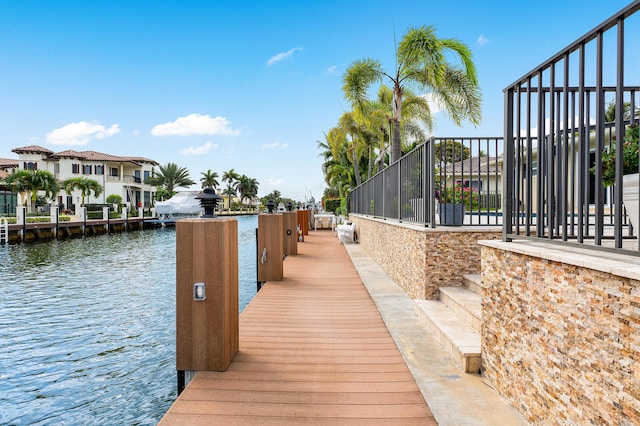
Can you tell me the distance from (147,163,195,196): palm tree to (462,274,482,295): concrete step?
213ft

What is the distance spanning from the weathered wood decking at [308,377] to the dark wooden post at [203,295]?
0.19m

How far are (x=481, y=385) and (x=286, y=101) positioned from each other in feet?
139

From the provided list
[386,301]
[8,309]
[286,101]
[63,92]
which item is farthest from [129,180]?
[386,301]

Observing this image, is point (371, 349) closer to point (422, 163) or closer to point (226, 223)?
point (226, 223)

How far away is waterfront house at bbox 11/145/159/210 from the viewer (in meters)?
49.8

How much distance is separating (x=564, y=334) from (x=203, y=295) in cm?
253

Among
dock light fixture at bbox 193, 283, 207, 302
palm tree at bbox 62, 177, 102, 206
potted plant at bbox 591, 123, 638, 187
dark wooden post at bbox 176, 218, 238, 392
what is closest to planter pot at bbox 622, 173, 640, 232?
potted plant at bbox 591, 123, 638, 187

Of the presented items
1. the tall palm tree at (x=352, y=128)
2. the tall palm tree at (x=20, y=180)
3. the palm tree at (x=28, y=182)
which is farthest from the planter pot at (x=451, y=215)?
the tall palm tree at (x=20, y=180)

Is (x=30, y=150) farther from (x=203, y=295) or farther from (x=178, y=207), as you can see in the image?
(x=203, y=295)

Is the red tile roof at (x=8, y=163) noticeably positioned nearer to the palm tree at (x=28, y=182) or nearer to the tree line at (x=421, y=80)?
the palm tree at (x=28, y=182)

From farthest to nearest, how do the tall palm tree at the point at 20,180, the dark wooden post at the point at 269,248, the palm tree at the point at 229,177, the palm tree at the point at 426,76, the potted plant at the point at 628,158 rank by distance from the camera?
the palm tree at the point at 229,177 → the tall palm tree at the point at 20,180 → the palm tree at the point at 426,76 → the dark wooden post at the point at 269,248 → the potted plant at the point at 628,158

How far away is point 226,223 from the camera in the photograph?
3.43 metres

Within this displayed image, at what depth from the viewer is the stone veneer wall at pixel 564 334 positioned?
1.75 m

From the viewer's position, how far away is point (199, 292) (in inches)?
131
